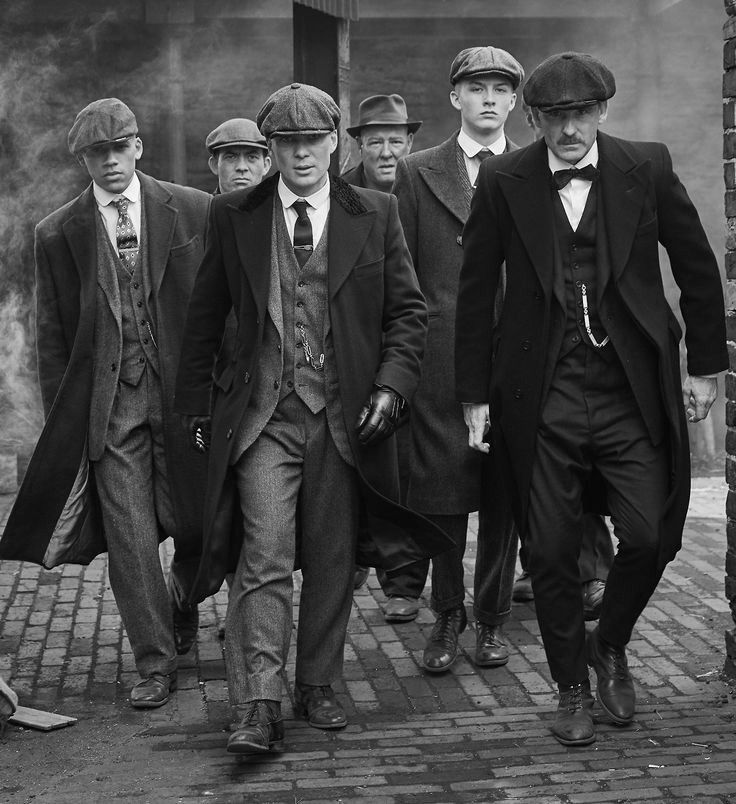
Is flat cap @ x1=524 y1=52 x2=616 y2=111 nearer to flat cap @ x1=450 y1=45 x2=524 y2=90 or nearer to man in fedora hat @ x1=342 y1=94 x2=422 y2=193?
flat cap @ x1=450 y1=45 x2=524 y2=90

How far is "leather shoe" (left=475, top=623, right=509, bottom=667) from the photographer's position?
19.6ft

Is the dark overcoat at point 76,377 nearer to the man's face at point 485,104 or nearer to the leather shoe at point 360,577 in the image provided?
the man's face at point 485,104

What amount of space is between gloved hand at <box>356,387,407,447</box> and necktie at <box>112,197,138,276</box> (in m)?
1.14

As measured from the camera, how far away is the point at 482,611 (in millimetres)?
6074

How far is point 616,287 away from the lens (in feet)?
16.3

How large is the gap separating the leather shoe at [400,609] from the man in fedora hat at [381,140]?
2.13 meters

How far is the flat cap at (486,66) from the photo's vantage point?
19.9ft

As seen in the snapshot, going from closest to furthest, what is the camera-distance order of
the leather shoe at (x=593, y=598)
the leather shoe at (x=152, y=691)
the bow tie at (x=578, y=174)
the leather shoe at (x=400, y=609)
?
the bow tie at (x=578, y=174), the leather shoe at (x=152, y=691), the leather shoe at (x=593, y=598), the leather shoe at (x=400, y=609)

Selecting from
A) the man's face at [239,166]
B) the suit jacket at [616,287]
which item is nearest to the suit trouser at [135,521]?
the suit jacket at [616,287]

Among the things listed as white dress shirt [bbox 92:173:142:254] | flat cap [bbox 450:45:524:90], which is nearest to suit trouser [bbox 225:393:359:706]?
white dress shirt [bbox 92:173:142:254]

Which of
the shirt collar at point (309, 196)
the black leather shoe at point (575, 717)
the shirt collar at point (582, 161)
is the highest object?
the shirt collar at point (582, 161)

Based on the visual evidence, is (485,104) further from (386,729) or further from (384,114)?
(386,729)

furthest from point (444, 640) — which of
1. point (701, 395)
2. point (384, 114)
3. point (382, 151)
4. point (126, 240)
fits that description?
point (384, 114)

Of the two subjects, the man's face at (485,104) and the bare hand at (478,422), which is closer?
the bare hand at (478,422)
